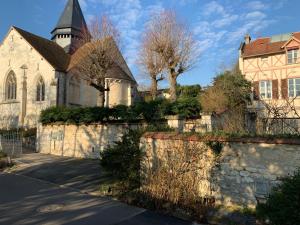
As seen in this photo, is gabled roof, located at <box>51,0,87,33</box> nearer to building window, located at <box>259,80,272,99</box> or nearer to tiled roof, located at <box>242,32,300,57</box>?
tiled roof, located at <box>242,32,300,57</box>

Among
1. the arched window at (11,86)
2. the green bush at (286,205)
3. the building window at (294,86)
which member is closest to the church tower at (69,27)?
the arched window at (11,86)

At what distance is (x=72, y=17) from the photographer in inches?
1663

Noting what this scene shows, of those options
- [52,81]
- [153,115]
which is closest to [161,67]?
[153,115]

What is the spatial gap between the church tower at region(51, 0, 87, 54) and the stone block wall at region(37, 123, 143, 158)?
20.3 meters

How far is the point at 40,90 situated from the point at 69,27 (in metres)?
13.9

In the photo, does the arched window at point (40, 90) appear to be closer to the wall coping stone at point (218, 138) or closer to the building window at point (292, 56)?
the wall coping stone at point (218, 138)

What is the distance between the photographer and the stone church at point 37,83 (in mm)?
29266

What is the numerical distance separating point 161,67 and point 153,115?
9.26 m

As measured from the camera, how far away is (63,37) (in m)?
40.8

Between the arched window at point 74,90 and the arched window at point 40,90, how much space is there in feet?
8.34

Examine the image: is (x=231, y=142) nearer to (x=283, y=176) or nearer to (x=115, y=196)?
(x=283, y=176)

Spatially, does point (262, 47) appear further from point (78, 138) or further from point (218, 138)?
point (218, 138)

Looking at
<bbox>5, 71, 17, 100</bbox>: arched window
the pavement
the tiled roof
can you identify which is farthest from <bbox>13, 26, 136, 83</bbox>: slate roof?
the pavement

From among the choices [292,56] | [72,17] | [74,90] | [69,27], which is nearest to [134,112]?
[74,90]
